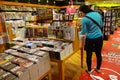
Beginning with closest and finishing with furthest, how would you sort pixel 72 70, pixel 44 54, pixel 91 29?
pixel 44 54 < pixel 91 29 < pixel 72 70

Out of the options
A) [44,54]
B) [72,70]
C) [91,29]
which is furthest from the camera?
[72,70]

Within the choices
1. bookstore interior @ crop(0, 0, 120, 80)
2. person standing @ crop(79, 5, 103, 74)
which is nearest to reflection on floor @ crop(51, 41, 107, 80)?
bookstore interior @ crop(0, 0, 120, 80)

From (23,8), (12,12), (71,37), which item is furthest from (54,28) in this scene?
(23,8)

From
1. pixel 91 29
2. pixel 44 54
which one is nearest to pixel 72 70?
pixel 91 29

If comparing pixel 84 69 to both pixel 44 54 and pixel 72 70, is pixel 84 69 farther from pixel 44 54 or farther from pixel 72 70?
pixel 44 54

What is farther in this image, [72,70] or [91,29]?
[72,70]

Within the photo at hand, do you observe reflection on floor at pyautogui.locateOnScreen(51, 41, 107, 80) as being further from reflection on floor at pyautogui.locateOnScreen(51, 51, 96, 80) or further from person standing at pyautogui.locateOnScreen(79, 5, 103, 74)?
person standing at pyautogui.locateOnScreen(79, 5, 103, 74)

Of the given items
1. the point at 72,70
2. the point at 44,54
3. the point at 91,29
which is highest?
the point at 91,29

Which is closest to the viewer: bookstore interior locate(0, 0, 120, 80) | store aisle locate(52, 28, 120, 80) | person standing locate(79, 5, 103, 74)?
bookstore interior locate(0, 0, 120, 80)

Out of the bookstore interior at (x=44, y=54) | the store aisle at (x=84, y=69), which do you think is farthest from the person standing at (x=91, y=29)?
the store aisle at (x=84, y=69)

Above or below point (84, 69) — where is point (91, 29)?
above

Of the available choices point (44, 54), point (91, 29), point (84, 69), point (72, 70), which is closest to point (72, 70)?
point (72, 70)

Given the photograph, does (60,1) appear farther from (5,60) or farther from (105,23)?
(5,60)

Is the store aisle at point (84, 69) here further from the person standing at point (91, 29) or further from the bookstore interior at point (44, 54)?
the person standing at point (91, 29)
